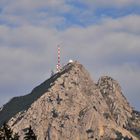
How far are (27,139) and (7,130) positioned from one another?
3.94 metres

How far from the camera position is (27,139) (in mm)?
106438

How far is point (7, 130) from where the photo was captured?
104875 mm
